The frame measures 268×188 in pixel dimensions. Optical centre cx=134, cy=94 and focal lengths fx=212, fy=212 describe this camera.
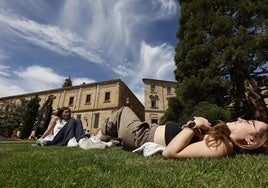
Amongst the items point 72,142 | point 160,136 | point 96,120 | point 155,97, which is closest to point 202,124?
point 160,136

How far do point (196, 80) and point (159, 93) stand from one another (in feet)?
91.0

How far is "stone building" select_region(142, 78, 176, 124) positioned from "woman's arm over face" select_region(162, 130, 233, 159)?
32689 mm

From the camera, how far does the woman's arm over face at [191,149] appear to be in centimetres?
246

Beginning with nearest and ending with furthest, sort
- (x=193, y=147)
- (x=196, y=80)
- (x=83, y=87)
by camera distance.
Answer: (x=193, y=147) → (x=196, y=80) → (x=83, y=87)

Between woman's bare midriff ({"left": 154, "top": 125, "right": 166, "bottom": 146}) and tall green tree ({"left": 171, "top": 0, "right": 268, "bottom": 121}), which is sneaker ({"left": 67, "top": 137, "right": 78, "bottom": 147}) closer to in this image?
woman's bare midriff ({"left": 154, "top": 125, "right": 166, "bottom": 146})

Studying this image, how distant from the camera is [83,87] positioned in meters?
35.2

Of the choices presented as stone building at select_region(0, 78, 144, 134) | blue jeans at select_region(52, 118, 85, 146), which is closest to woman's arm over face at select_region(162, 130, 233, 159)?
blue jeans at select_region(52, 118, 85, 146)

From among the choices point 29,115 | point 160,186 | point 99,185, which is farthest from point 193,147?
point 29,115

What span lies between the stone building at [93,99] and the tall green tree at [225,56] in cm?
2077

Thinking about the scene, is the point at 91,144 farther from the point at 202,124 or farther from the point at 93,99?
the point at 93,99

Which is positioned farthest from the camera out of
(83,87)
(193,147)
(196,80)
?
(83,87)

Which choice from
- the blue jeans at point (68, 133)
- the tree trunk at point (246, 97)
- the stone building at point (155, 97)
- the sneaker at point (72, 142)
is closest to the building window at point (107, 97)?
the stone building at point (155, 97)

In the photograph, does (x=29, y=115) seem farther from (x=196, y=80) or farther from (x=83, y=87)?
(x=196, y=80)

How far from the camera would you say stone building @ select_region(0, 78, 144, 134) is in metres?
31.4
